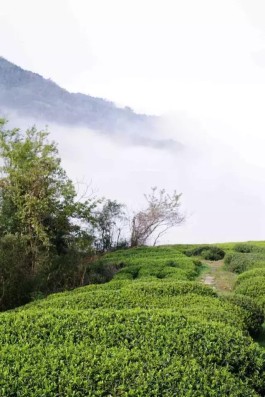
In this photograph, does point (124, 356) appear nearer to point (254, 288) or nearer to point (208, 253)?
point (254, 288)

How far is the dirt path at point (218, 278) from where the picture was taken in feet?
47.3

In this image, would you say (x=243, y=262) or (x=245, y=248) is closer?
(x=243, y=262)

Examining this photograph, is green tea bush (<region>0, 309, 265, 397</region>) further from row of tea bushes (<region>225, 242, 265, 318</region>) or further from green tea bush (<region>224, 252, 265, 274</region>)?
green tea bush (<region>224, 252, 265, 274</region>)

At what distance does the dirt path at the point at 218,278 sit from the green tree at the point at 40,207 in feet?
14.3

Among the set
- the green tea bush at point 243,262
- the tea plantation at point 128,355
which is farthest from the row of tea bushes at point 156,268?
the tea plantation at point 128,355

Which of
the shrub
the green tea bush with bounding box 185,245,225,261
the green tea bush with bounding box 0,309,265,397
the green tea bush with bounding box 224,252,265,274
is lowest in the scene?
the green tea bush with bounding box 0,309,265,397

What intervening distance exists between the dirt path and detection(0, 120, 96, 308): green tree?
4.37 meters

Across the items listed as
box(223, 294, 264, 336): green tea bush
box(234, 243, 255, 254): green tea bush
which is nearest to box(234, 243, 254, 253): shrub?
box(234, 243, 255, 254): green tea bush

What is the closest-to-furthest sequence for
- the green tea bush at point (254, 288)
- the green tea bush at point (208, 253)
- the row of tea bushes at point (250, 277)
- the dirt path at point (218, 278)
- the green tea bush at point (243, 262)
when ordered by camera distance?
the row of tea bushes at point (250, 277)
the green tea bush at point (254, 288)
the dirt path at point (218, 278)
the green tea bush at point (243, 262)
the green tea bush at point (208, 253)

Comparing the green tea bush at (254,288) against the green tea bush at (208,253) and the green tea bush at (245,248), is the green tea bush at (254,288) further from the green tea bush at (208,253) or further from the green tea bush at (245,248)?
the green tea bush at (245,248)

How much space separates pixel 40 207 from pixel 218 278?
264 inches

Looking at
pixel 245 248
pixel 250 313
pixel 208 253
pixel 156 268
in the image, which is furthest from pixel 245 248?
pixel 250 313

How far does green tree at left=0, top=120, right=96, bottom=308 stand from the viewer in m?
14.7

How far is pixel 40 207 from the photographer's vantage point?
14711 mm
